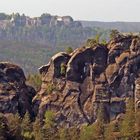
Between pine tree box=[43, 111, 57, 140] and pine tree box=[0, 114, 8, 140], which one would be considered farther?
pine tree box=[43, 111, 57, 140]

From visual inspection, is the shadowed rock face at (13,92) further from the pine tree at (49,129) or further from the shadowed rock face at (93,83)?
the pine tree at (49,129)

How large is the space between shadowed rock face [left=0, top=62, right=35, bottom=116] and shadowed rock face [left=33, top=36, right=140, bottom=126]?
4789 mm

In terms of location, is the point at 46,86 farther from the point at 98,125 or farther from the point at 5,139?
the point at 5,139

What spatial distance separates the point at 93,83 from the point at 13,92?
92.2 ft

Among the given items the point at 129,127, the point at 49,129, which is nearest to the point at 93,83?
Answer: the point at 49,129

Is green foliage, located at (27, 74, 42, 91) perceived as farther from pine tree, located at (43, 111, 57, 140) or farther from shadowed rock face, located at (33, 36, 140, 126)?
pine tree, located at (43, 111, 57, 140)

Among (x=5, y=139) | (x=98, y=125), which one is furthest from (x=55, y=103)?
(x=5, y=139)

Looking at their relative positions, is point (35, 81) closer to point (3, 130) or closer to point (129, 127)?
point (129, 127)

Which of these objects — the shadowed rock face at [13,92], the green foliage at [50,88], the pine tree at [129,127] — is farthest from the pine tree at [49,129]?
the pine tree at [129,127]

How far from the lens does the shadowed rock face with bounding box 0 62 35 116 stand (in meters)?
137

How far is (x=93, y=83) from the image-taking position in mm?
146500

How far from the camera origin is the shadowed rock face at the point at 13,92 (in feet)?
449

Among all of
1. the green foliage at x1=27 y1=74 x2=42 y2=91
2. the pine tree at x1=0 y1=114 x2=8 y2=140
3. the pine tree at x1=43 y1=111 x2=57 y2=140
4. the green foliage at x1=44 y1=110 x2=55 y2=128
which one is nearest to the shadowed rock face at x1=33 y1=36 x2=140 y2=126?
the green foliage at x1=44 y1=110 x2=55 y2=128

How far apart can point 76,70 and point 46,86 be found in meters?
12.3
